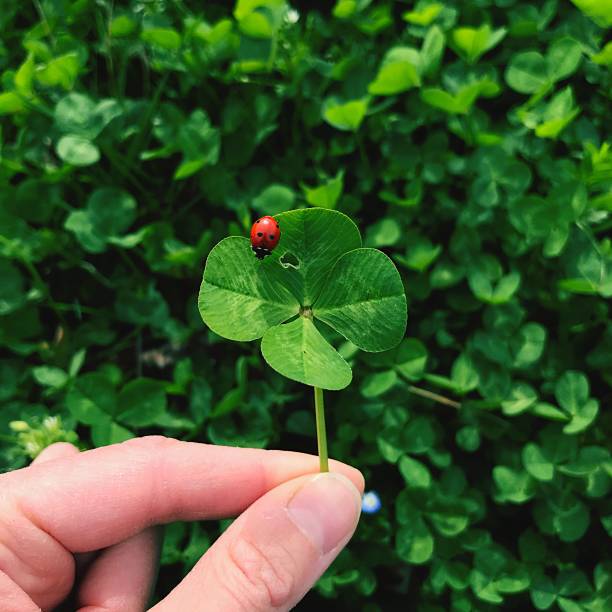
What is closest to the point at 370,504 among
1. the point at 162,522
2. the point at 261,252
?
the point at 162,522

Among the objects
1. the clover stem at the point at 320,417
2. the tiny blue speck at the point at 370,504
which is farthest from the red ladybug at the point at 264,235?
the tiny blue speck at the point at 370,504

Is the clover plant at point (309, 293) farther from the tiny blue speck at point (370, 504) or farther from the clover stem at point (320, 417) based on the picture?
the tiny blue speck at point (370, 504)

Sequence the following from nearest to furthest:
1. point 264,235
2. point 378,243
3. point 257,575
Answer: point 264,235, point 257,575, point 378,243

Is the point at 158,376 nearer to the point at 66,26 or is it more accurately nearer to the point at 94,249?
the point at 94,249

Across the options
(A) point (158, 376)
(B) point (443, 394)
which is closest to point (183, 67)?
(A) point (158, 376)

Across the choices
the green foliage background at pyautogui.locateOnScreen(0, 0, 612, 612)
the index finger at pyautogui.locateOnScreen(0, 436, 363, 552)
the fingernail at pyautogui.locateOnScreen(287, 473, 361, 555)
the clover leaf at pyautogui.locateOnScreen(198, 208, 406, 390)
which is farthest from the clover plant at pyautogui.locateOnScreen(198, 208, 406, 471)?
the green foliage background at pyautogui.locateOnScreen(0, 0, 612, 612)

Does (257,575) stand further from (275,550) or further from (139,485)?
(139,485)

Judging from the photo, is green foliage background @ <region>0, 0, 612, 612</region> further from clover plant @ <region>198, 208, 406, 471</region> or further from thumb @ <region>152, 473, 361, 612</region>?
clover plant @ <region>198, 208, 406, 471</region>

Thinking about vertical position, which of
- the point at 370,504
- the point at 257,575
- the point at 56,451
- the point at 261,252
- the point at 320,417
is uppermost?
the point at 261,252
